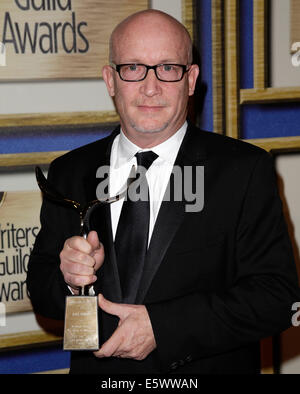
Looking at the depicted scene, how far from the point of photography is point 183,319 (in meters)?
1.58

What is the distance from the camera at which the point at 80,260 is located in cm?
144

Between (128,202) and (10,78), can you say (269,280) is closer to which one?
(128,202)

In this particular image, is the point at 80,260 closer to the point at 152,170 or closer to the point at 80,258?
the point at 80,258

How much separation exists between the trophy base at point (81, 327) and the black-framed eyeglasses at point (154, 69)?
2.39 feet

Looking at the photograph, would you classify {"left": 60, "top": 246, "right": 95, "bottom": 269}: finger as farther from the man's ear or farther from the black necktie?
the man's ear

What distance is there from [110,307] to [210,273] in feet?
1.25

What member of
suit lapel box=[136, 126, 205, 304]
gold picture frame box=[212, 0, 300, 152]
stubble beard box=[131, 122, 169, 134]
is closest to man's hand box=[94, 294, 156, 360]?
suit lapel box=[136, 126, 205, 304]

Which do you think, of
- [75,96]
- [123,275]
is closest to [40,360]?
[123,275]

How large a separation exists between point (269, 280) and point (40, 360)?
1.27m

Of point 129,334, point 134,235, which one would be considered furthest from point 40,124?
point 129,334

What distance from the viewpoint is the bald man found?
1.61 meters

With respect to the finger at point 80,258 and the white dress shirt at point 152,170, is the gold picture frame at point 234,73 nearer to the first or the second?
the white dress shirt at point 152,170

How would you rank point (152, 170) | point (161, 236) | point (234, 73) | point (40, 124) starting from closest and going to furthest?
point (161, 236) → point (152, 170) → point (40, 124) → point (234, 73)

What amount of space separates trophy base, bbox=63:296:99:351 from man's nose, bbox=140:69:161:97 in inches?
26.8
